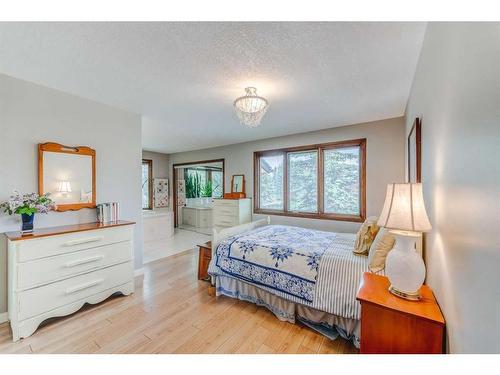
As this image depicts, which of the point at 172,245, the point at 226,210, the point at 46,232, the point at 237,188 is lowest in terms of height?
the point at 172,245

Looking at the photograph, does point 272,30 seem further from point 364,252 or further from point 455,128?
point 364,252

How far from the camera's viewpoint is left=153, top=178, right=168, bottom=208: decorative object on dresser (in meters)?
6.03

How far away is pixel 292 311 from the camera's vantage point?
2.00 meters

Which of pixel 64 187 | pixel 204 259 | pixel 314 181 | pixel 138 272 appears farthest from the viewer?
pixel 314 181

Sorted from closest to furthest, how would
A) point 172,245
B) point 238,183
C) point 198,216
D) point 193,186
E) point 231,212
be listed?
point 231,212 < point 172,245 < point 238,183 < point 198,216 < point 193,186

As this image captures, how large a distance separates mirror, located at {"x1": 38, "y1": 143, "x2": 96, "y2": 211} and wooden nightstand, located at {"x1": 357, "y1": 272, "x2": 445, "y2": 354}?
2910 millimetres

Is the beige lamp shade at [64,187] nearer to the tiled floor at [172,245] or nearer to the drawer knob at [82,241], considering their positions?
the drawer knob at [82,241]

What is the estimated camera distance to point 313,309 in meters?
1.91

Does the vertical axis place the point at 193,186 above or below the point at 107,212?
above

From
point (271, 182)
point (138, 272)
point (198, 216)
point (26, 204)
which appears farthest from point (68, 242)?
point (198, 216)

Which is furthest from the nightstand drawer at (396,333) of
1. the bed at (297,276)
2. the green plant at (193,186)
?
the green plant at (193,186)

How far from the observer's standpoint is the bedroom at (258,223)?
90cm

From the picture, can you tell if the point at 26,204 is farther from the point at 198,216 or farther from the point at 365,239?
the point at 198,216

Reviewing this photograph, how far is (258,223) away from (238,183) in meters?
1.58
